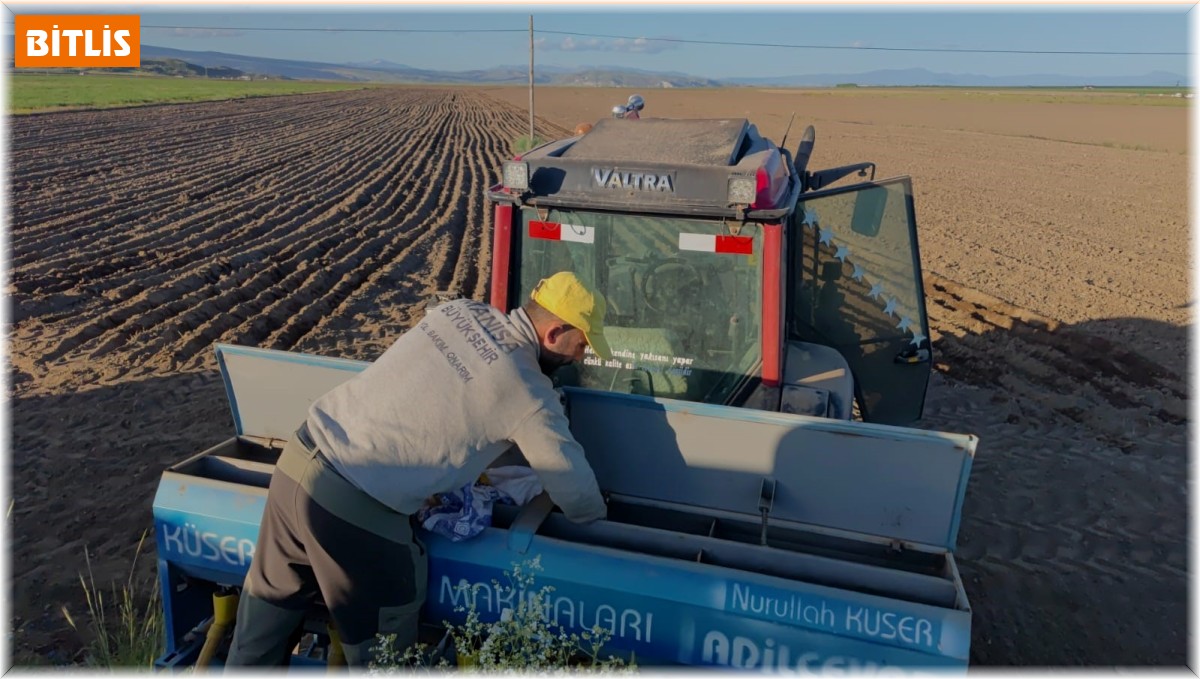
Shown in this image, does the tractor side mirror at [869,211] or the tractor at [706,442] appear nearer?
the tractor at [706,442]

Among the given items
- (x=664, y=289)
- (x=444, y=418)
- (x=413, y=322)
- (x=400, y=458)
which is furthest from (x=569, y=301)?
(x=413, y=322)

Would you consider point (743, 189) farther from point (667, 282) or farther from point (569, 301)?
point (569, 301)

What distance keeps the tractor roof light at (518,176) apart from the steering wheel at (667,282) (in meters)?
0.65

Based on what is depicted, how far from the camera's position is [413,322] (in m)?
8.66

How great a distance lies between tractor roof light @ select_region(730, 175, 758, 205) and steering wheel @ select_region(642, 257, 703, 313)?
0.44 m

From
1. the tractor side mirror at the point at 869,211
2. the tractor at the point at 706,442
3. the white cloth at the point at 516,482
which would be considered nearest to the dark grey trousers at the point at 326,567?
the tractor at the point at 706,442

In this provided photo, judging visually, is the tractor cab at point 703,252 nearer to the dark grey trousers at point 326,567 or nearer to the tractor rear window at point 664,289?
the tractor rear window at point 664,289

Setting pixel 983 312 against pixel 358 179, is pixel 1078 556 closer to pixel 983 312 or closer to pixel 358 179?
pixel 983 312

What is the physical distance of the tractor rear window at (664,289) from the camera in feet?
12.1

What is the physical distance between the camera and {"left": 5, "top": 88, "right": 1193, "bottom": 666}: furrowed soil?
14.6 feet

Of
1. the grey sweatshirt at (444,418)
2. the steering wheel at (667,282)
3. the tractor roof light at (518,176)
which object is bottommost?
the grey sweatshirt at (444,418)

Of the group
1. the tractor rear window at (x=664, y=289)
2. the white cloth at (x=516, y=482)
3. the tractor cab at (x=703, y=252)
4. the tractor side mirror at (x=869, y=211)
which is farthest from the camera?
the tractor side mirror at (x=869, y=211)

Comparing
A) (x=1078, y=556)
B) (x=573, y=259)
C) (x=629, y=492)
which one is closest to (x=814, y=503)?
(x=629, y=492)

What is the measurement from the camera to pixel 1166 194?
18281mm
